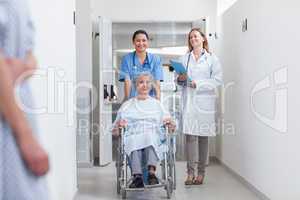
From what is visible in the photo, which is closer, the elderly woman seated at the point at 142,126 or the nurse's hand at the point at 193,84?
the elderly woman seated at the point at 142,126

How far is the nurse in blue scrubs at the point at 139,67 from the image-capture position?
399 cm

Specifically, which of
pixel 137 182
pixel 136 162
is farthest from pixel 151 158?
pixel 137 182

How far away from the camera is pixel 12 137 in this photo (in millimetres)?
1102

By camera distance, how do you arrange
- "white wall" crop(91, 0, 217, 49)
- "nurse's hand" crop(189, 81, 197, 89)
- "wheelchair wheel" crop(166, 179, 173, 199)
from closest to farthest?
"wheelchair wheel" crop(166, 179, 173, 199) → "nurse's hand" crop(189, 81, 197, 89) → "white wall" crop(91, 0, 217, 49)

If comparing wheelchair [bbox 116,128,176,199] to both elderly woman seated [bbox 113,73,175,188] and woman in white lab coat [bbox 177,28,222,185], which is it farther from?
woman in white lab coat [bbox 177,28,222,185]

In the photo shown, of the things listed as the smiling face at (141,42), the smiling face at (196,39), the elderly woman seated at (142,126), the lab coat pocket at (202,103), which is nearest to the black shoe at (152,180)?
the elderly woman seated at (142,126)

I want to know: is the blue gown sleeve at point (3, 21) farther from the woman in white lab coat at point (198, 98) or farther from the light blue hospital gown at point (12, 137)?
the woman in white lab coat at point (198, 98)

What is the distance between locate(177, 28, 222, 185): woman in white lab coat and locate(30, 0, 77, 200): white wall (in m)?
1.34

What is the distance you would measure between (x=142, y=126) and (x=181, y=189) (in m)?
0.81

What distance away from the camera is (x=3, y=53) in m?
1.06

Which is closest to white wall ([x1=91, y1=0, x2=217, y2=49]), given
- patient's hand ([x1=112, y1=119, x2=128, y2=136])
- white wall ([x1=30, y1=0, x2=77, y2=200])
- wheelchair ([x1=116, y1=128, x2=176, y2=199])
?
white wall ([x1=30, y1=0, x2=77, y2=200])

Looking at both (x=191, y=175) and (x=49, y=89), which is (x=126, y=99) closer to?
(x=191, y=175)

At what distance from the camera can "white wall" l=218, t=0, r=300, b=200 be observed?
9.08 feet

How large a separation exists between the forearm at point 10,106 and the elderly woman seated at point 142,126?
Result: 257 cm
